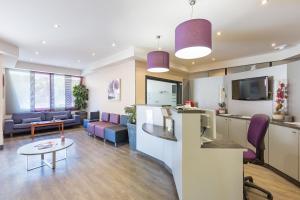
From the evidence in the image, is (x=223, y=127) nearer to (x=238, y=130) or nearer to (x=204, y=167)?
(x=238, y=130)

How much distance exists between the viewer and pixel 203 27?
196 cm

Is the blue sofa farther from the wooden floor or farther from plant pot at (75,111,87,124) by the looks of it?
the wooden floor

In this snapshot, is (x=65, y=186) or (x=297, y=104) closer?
(x=65, y=186)

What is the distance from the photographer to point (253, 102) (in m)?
4.68

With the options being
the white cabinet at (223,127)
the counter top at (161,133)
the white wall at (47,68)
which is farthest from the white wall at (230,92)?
the white wall at (47,68)

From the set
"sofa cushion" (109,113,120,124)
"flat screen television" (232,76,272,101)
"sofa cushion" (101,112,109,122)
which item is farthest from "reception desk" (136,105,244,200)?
"sofa cushion" (101,112,109,122)

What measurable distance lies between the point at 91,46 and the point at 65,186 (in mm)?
4002

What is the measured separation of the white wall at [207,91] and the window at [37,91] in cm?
647

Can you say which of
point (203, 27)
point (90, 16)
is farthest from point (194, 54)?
point (90, 16)

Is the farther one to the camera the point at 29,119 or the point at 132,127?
the point at 29,119

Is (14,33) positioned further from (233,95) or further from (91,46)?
(233,95)

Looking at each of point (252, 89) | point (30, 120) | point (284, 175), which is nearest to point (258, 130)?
point (284, 175)

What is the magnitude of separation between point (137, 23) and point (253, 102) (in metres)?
4.06

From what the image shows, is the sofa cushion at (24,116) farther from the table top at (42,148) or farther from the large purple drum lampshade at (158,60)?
the large purple drum lampshade at (158,60)
